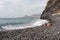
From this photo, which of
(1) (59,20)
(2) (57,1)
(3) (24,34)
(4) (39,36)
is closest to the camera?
(4) (39,36)

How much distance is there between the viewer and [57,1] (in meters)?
Result: 12.9

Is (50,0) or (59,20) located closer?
(59,20)

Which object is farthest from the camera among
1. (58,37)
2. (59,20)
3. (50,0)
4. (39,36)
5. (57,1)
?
(50,0)

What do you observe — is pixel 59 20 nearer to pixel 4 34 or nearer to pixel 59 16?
pixel 59 16

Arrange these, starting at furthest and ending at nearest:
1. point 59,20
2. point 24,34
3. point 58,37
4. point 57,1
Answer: point 57,1, point 59,20, point 24,34, point 58,37

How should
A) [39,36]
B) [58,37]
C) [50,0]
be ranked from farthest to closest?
[50,0] < [39,36] < [58,37]

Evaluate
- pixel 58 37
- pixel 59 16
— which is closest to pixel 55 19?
pixel 59 16

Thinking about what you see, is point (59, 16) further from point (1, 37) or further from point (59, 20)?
point (1, 37)

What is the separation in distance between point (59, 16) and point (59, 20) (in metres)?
0.38

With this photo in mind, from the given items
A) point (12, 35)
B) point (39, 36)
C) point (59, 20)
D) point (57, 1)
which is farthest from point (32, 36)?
point (57, 1)

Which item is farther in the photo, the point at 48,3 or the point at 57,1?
the point at 48,3

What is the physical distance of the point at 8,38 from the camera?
6.43 m

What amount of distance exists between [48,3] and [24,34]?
864cm

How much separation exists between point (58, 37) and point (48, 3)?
9.27 metres
